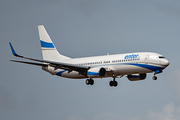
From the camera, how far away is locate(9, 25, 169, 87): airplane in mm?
63875

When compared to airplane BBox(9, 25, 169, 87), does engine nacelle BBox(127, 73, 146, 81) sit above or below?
below

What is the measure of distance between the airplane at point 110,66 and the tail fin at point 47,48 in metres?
1.97

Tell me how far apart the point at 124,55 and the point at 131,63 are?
8.08ft

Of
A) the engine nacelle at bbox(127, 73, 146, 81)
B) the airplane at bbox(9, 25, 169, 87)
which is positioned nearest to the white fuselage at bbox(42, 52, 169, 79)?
the airplane at bbox(9, 25, 169, 87)

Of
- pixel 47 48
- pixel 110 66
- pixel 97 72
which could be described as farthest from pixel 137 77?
pixel 47 48

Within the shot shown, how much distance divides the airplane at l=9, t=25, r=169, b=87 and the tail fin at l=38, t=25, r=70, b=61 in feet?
6.46

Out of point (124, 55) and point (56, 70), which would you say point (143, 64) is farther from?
point (56, 70)

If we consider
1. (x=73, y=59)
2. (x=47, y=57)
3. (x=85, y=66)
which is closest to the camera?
(x=85, y=66)

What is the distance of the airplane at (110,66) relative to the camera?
6388 centimetres

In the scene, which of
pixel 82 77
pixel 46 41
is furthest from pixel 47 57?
pixel 82 77

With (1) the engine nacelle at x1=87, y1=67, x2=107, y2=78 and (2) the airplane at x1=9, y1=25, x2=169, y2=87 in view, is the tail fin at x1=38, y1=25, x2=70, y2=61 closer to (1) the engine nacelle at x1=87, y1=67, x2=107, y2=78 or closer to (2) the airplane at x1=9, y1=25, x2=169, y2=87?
(2) the airplane at x1=9, y1=25, x2=169, y2=87

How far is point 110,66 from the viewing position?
66.9m

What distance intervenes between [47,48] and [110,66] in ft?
65.2

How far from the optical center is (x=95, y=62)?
69875 mm
